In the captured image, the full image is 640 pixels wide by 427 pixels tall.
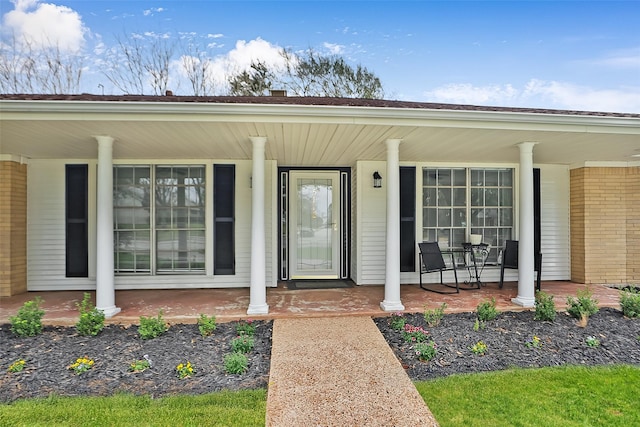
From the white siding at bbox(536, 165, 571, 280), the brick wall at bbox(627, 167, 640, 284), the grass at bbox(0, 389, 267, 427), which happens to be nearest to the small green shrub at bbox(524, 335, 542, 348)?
the grass at bbox(0, 389, 267, 427)

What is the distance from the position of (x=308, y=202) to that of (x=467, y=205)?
2.89 m

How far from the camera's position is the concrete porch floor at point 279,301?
4262 millimetres

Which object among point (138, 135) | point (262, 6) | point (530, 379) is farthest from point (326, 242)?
point (262, 6)

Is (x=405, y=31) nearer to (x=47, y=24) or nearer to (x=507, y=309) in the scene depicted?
(x=507, y=309)

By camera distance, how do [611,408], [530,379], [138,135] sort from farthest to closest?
[138,135] < [530,379] < [611,408]

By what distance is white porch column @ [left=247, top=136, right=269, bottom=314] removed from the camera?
4176mm

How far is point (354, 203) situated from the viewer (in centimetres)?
621

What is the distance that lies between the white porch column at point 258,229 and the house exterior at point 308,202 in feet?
0.06

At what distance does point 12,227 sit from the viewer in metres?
5.23

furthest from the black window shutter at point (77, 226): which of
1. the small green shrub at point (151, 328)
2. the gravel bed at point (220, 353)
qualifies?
the small green shrub at point (151, 328)

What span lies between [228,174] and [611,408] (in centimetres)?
539

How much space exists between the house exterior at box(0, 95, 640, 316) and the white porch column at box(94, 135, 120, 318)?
2 cm

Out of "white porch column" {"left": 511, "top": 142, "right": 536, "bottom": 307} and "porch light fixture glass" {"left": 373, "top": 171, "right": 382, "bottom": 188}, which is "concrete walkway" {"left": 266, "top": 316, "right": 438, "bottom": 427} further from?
"porch light fixture glass" {"left": 373, "top": 171, "right": 382, "bottom": 188}

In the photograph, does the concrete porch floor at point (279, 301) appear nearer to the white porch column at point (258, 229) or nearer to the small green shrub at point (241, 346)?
the white porch column at point (258, 229)
